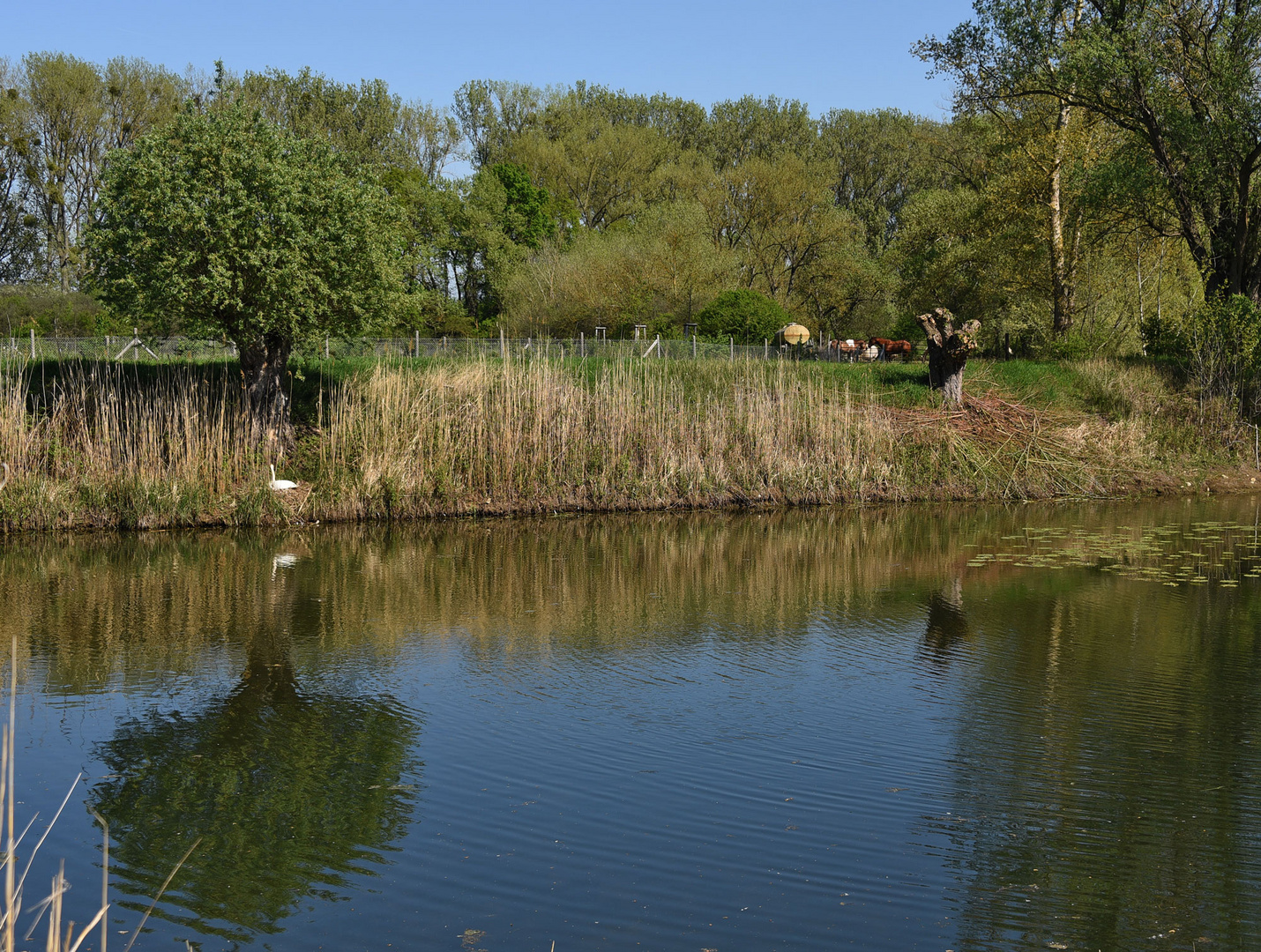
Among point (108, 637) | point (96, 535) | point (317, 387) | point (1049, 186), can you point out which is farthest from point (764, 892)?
point (1049, 186)

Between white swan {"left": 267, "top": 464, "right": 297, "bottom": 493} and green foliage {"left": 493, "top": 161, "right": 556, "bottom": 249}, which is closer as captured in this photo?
white swan {"left": 267, "top": 464, "right": 297, "bottom": 493}

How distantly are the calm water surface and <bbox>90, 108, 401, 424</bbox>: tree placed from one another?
4.81m

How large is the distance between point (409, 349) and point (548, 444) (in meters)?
8.06

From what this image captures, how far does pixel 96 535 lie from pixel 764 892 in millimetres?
13116

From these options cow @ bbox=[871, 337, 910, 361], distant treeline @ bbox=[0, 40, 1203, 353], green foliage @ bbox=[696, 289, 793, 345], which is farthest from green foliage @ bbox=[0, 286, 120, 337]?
cow @ bbox=[871, 337, 910, 361]

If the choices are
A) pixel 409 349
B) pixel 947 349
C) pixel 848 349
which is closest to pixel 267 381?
pixel 409 349

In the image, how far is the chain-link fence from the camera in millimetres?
20453

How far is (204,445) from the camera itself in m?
16.6

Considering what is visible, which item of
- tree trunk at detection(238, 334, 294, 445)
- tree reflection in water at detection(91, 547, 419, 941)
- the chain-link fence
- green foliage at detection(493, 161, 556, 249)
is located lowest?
tree reflection in water at detection(91, 547, 419, 941)

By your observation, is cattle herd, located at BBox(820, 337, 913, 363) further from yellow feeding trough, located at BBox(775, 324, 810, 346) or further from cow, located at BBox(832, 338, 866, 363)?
yellow feeding trough, located at BBox(775, 324, 810, 346)

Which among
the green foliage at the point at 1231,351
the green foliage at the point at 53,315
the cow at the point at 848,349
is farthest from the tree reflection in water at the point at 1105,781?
the green foliage at the point at 53,315

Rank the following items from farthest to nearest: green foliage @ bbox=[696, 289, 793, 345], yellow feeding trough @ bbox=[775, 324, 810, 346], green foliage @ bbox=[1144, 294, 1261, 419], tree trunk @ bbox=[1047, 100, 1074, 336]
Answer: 1. green foliage @ bbox=[696, 289, 793, 345]
2. yellow feeding trough @ bbox=[775, 324, 810, 346]
3. tree trunk @ bbox=[1047, 100, 1074, 336]
4. green foliage @ bbox=[1144, 294, 1261, 419]

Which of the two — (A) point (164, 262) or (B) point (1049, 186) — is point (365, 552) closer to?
(A) point (164, 262)

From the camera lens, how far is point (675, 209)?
44.0m
